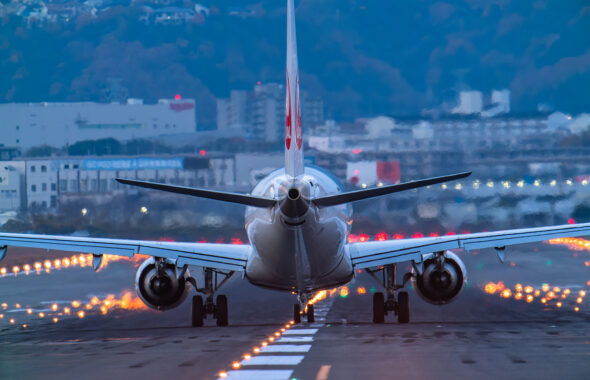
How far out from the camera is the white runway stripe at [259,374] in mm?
18531

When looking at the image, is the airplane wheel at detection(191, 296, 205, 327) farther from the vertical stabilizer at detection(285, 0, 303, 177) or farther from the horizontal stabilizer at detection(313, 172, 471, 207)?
the horizontal stabilizer at detection(313, 172, 471, 207)

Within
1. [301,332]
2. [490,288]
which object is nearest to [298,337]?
[301,332]

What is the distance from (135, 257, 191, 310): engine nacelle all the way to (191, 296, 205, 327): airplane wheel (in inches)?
26.2

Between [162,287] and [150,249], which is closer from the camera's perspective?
[150,249]

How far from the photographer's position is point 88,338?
91.7ft

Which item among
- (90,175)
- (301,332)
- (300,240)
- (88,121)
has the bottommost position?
(301,332)

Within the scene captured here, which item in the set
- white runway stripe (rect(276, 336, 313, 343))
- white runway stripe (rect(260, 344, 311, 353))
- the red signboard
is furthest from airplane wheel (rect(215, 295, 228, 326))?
the red signboard

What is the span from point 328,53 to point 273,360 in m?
121

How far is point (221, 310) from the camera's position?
32.8m

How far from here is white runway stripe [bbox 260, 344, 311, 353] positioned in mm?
23566

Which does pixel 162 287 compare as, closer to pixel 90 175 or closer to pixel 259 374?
pixel 259 374

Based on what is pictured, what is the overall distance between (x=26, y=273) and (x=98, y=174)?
914 inches

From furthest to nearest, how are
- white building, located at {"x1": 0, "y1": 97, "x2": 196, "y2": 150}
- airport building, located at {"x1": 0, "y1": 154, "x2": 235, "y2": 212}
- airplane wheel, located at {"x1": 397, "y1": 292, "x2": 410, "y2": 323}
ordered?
white building, located at {"x1": 0, "y1": 97, "x2": 196, "y2": 150}
airport building, located at {"x1": 0, "y1": 154, "x2": 235, "y2": 212}
airplane wheel, located at {"x1": 397, "y1": 292, "x2": 410, "y2": 323}

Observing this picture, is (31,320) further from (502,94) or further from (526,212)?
(502,94)
